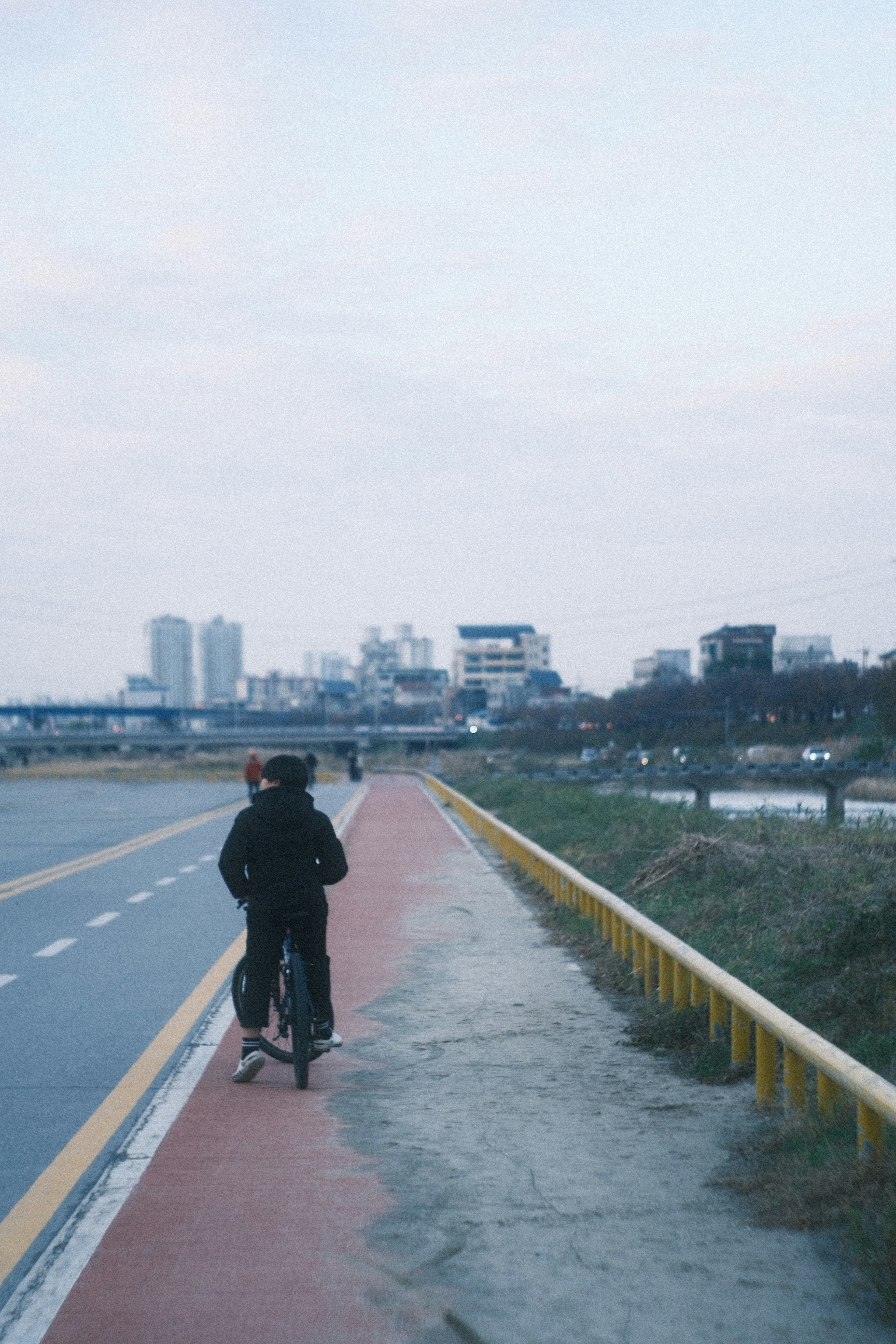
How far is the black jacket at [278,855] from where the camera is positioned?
7.67 meters

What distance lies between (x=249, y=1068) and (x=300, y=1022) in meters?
0.42

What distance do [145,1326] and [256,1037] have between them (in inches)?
136

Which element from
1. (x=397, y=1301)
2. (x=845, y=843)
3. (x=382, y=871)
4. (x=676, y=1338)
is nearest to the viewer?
(x=676, y=1338)

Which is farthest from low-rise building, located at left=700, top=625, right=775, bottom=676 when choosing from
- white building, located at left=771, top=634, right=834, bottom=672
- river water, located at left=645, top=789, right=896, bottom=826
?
river water, located at left=645, top=789, right=896, bottom=826

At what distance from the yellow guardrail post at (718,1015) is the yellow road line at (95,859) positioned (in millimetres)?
11436

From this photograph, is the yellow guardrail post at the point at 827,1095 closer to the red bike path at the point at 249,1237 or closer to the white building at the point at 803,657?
the red bike path at the point at 249,1237

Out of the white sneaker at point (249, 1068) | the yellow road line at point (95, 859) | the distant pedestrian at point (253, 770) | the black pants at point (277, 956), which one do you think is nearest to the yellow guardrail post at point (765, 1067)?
the black pants at point (277, 956)

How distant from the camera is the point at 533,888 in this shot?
1831 cm

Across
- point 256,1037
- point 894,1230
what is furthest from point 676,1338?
point 256,1037

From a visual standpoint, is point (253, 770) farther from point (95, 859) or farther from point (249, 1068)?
point (249, 1068)

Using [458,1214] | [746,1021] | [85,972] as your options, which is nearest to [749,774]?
[85,972]

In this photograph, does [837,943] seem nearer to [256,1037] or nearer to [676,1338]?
[256,1037]

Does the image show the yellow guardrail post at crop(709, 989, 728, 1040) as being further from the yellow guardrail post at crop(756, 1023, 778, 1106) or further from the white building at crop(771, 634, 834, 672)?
the white building at crop(771, 634, 834, 672)

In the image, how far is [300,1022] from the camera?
7.46 m
